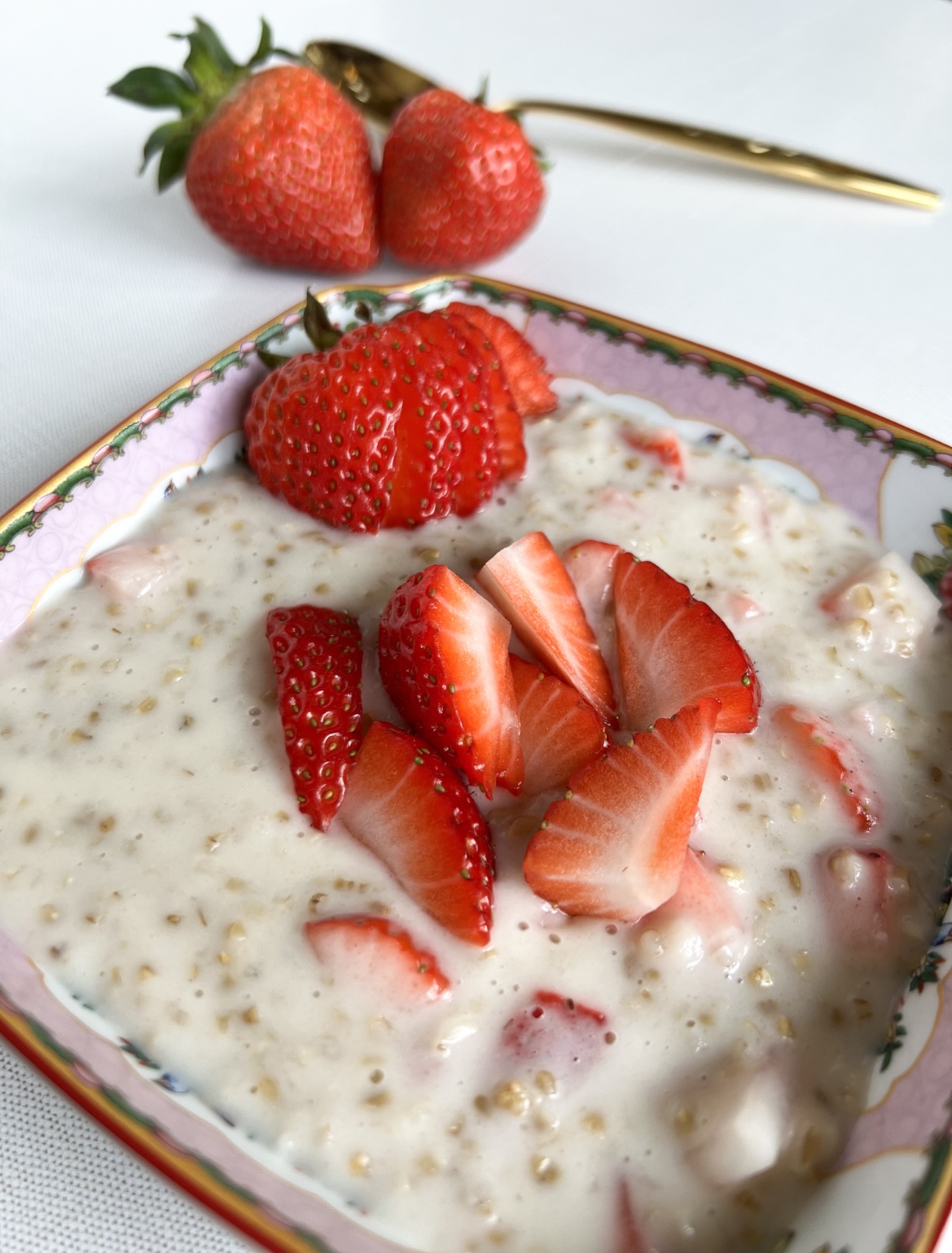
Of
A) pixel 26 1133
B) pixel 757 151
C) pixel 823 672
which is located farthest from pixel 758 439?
pixel 26 1133

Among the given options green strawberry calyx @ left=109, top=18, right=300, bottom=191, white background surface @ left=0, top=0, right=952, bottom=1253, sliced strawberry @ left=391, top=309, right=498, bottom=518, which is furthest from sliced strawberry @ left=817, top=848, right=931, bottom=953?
green strawberry calyx @ left=109, top=18, right=300, bottom=191

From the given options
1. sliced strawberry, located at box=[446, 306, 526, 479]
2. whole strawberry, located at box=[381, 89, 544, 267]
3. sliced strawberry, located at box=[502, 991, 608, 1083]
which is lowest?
sliced strawberry, located at box=[502, 991, 608, 1083]

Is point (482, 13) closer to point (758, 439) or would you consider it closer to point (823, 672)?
point (758, 439)

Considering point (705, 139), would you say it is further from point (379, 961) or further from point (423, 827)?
point (379, 961)

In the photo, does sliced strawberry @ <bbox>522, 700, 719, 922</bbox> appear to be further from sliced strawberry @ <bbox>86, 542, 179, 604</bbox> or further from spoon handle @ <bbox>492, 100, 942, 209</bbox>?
spoon handle @ <bbox>492, 100, 942, 209</bbox>

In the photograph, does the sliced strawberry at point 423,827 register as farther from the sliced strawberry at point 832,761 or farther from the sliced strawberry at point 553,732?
the sliced strawberry at point 832,761
